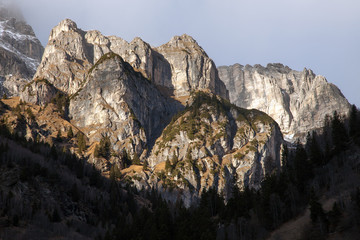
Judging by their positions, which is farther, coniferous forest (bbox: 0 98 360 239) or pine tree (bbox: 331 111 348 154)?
pine tree (bbox: 331 111 348 154)

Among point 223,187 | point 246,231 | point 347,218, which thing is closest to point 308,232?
point 347,218

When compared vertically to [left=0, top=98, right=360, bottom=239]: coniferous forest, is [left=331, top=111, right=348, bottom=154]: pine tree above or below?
above

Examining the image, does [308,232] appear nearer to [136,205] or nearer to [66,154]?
[136,205]

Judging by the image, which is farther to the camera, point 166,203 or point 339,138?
point 166,203

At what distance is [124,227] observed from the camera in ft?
342

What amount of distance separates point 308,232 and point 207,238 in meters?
22.8

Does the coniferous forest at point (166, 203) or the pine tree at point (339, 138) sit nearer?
the coniferous forest at point (166, 203)

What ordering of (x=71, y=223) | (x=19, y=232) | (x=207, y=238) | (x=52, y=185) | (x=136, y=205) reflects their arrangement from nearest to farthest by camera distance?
(x=207, y=238) < (x=19, y=232) < (x=71, y=223) < (x=52, y=185) < (x=136, y=205)

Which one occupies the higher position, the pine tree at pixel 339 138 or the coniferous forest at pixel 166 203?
the pine tree at pixel 339 138

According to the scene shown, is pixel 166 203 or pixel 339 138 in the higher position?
pixel 339 138

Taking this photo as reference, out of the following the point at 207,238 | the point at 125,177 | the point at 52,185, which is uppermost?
the point at 125,177

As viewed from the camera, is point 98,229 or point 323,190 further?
point 98,229

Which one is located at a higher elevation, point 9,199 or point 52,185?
point 52,185

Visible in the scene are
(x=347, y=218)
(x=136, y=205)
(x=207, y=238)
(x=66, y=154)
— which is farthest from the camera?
(x=66, y=154)
